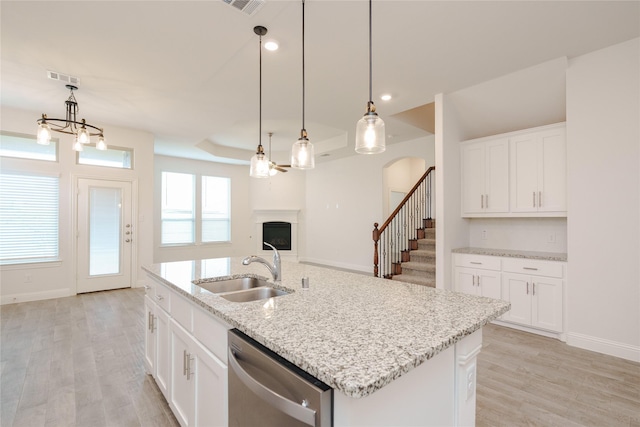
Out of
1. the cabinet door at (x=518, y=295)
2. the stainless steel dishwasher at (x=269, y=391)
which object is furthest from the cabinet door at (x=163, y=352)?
the cabinet door at (x=518, y=295)

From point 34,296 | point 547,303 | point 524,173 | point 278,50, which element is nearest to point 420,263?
point 547,303

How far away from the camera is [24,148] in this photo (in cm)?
468

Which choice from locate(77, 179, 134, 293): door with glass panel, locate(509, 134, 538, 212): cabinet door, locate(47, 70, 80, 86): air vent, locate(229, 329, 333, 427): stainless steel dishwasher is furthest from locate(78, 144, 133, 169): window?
locate(509, 134, 538, 212): cabinet door

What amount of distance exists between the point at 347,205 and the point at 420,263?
2.89 metres

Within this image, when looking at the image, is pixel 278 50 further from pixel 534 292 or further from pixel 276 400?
pixel 534 292

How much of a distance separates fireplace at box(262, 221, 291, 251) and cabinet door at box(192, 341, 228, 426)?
7.17 metres

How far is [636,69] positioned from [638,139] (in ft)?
2.13

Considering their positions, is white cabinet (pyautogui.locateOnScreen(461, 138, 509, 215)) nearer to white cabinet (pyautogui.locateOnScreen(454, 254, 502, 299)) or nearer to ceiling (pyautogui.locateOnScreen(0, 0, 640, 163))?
white cabinet (pyautogui.locateOnScreen(454, 254, 502, 299))

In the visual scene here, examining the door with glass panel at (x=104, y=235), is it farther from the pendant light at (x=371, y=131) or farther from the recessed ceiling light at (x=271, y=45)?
the pendant light at (x=371, y=131)

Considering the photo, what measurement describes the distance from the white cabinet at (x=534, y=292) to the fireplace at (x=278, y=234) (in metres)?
6.07

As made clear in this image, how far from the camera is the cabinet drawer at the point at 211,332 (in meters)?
1.35

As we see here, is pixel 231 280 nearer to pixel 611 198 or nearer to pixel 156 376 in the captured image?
pixel 156 376

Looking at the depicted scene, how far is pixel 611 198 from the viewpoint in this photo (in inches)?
113

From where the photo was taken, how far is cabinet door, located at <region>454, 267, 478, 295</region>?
3795 mm
